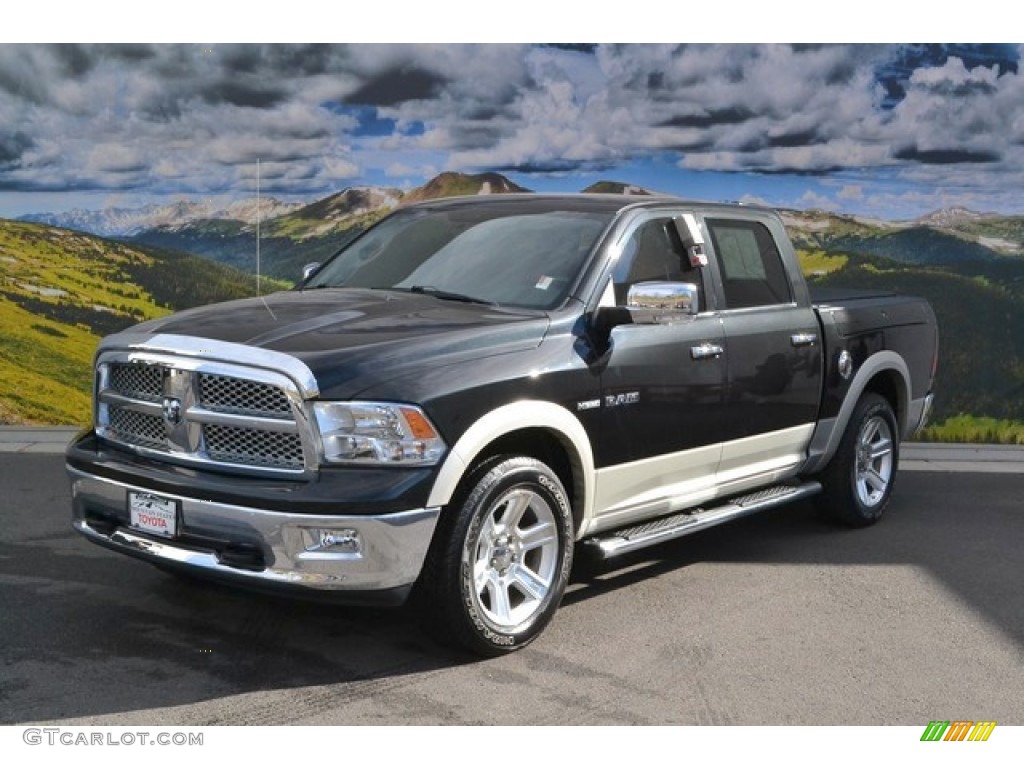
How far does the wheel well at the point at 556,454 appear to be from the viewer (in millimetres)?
5195

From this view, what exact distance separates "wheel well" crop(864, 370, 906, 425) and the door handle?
1.80m

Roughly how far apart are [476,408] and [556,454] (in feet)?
2.24

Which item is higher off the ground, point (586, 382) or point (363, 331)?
point (363, 331)

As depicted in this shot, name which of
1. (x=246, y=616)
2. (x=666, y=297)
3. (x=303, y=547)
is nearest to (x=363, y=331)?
(x=303, y=547)

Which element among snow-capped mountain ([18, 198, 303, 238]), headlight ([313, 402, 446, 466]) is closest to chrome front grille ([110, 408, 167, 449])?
headlight ([313, 402, 446, 466])

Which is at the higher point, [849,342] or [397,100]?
[397,100]

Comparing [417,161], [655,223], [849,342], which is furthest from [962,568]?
[417,161]

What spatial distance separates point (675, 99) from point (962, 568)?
5557mm

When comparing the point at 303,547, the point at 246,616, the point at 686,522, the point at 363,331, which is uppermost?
the point at 363,331

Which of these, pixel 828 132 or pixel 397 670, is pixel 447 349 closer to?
pixel 397 670

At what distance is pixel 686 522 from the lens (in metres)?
5.95

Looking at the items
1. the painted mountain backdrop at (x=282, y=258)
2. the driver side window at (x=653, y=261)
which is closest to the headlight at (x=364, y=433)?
the driver side window at (x=653, y=261)

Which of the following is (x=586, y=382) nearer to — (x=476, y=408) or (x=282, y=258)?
(x=476, y=408)

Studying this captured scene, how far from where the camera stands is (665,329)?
5.80 metres
